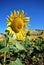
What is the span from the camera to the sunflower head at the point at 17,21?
258 cm

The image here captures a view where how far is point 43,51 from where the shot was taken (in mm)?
3713

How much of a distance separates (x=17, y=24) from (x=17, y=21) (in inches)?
3.4

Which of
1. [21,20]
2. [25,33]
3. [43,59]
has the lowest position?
[43,59]

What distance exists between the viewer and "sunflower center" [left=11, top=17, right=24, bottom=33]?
2531 mm

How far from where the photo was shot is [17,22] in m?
2.58

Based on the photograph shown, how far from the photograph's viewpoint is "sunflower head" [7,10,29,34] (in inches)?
102

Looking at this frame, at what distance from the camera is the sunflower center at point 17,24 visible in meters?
2.53

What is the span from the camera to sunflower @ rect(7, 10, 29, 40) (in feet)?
8.48

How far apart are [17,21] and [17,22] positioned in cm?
4

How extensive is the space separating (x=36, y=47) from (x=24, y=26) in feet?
2.53

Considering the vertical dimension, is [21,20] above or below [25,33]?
above

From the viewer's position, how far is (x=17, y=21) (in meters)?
2.62

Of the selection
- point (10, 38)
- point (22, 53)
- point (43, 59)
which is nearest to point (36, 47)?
point (22, 53)

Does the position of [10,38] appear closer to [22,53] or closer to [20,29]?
[20,29]
